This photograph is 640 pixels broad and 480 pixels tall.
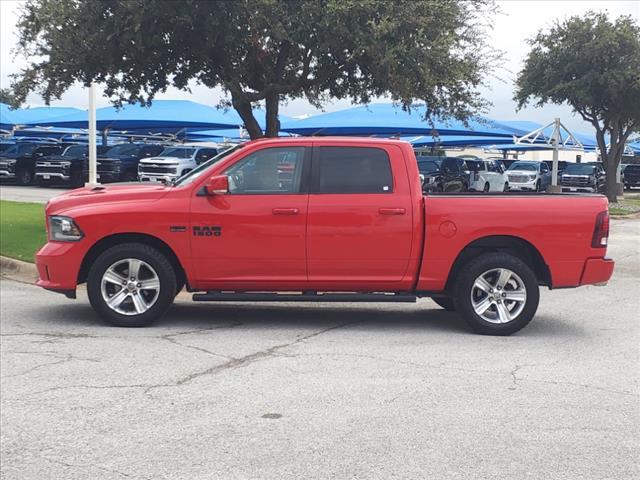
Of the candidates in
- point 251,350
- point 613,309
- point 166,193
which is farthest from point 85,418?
point 613,309

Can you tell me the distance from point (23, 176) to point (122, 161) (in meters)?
4.44

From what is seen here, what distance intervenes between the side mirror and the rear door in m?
0.86

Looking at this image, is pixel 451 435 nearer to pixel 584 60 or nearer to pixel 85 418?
pixel 85 418

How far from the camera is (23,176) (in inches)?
1297

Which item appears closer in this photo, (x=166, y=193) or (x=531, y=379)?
(x=531, y=379)

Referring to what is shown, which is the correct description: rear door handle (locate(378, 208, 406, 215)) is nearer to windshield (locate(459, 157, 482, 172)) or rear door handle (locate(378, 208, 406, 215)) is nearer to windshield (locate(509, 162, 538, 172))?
windshield (locate(459, 157, 482, 172))

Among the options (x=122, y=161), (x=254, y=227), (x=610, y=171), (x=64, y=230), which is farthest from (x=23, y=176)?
(x=254, y=227)

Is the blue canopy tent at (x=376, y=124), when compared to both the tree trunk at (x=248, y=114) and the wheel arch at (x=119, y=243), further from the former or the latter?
the wheel arch at (x=119, y=243)

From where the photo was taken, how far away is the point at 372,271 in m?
7.96

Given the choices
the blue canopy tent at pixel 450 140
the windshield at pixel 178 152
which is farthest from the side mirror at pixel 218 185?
the blue canopy tent at pixel 450 140

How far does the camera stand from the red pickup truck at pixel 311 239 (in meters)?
7.88

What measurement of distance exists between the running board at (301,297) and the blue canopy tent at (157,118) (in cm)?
2839

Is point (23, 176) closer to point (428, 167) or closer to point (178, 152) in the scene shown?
point (178, 152)

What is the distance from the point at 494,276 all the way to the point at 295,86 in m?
8.35
